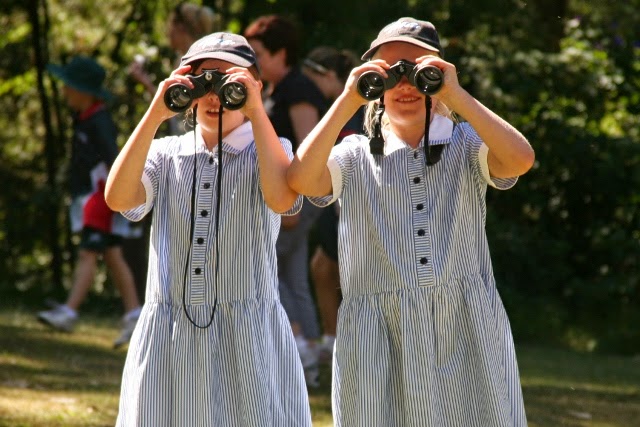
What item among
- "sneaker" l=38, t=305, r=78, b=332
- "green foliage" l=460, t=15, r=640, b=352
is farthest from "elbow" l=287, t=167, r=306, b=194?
"green foliage" l=460, t=15, r=640, b=352

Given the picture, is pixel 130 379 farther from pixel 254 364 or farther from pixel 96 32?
pixel 96 32

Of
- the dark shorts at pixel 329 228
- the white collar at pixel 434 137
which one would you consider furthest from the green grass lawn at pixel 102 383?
the white collar at pixel 434 137

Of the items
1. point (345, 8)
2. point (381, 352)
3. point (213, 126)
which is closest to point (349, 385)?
point (381, 352)

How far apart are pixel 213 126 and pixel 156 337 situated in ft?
2.33

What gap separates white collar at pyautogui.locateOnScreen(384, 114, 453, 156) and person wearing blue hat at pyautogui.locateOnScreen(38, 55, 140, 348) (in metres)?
4.77

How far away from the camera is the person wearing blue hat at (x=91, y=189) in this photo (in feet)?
27.5

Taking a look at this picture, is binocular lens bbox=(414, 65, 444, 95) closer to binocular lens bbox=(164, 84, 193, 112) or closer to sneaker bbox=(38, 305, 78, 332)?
binocular lens bbox=(164, 84, 193, 112)

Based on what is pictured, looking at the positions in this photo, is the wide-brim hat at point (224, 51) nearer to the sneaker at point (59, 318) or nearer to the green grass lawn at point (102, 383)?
the green grass lawn at point (102, 383)

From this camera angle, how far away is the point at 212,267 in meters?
3.83

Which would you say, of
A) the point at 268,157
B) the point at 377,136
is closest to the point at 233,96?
the point at 268,157

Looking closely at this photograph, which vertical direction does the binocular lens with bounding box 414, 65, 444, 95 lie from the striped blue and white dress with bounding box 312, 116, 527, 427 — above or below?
above

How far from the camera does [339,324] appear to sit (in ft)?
12.3

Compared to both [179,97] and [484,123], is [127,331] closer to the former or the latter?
[179,97]

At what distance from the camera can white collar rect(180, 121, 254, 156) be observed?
393 cm
